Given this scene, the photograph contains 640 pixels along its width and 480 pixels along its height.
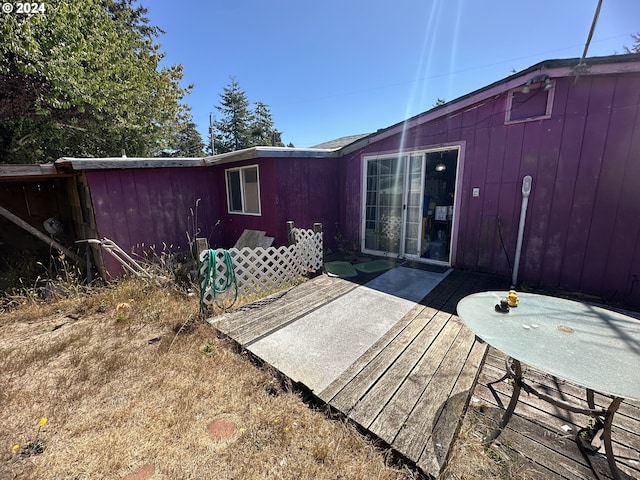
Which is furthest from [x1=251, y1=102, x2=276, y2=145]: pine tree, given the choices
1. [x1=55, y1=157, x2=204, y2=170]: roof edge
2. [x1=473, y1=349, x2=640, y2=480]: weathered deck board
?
[x1=473, y1=349, x2=640, y2=480]: weathered deck board

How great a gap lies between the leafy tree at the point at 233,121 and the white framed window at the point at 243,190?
699 inches

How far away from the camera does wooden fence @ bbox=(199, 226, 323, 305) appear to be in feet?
10.6

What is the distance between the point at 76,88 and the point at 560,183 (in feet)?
34.4

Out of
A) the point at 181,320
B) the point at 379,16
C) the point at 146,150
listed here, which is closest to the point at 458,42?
the point at 379,16

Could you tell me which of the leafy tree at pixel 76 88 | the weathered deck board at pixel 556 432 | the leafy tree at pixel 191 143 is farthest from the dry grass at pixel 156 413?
the leafy tree at pixel 191 143

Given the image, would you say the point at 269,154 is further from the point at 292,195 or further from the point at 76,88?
the point at 76,88

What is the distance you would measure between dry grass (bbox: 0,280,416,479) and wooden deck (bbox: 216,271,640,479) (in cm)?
16

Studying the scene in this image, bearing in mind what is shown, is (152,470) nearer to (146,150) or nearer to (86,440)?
(86,440)

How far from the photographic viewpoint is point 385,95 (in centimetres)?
1534

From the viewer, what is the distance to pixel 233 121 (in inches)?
874

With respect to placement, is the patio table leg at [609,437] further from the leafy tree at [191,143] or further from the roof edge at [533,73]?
the leafy tree at [191,143]

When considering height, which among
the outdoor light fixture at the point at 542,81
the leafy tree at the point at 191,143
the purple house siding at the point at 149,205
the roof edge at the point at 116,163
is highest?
the leafy tree at the point at 191,143

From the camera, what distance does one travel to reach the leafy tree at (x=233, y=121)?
21859 millimetres

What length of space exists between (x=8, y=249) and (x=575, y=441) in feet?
33.6
